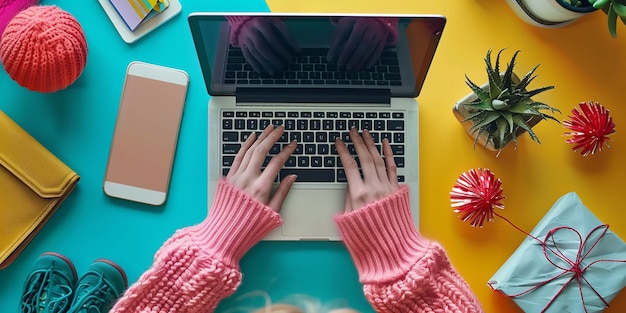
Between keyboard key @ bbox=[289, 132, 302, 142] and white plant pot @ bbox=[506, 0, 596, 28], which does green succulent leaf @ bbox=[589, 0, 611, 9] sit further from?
keyboard key @ bbox=[289, 132, 302, 142]

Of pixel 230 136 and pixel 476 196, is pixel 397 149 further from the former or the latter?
pixel 230 136

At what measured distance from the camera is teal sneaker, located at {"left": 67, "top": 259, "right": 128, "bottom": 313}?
0.84 metres

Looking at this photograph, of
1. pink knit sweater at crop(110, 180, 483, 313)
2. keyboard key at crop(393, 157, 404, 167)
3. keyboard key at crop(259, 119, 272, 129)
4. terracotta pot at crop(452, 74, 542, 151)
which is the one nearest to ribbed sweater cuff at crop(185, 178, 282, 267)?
pink knit sweater at crop(110, 180, 483, 313)

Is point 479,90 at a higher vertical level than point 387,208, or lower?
higher

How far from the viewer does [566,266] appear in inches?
32.1

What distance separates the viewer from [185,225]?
0.86 metres

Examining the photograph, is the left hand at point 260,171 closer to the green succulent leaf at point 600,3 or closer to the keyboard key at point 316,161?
the keyboard key at point 316,161

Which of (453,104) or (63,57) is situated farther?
(453,104)

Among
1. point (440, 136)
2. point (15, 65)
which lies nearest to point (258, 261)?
point (440, 136)

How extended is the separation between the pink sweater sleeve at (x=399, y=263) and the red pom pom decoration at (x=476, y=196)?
3.1 inches

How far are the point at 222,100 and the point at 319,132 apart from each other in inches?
6.3

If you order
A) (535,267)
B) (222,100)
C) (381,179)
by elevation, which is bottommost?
(535,267)

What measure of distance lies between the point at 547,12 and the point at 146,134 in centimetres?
66

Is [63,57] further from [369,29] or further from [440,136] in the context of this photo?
[440,136]
